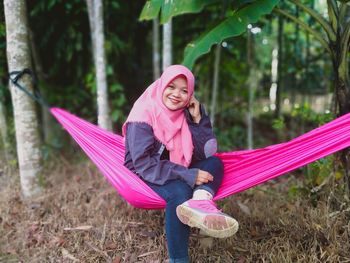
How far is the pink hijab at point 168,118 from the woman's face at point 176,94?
0.02 meters

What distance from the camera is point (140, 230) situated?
234 centimetres

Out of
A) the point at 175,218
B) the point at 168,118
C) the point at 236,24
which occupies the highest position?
the point at 236,24

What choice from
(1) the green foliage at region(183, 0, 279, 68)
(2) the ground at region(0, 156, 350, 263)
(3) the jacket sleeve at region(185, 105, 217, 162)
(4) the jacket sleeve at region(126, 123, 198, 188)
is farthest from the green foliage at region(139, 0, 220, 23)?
(2) the ground at region(0, 156, 350, 263)

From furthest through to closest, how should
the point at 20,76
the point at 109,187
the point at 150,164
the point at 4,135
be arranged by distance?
the point at 4,135 → the point at 109,187 → the point at 20,76 → the point at 150,164

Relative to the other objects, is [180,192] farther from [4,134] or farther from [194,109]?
[4,134]

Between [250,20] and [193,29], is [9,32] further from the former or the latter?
[193,29]

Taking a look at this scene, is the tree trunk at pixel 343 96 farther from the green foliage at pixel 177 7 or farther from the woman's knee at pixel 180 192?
the woman's knee at pixel 180 192

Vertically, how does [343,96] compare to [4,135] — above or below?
above

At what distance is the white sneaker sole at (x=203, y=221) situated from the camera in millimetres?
1628

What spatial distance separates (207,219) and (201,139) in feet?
1.74

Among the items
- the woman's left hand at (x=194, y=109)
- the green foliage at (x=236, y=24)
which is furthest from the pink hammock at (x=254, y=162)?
the green foliage at (x=236, y=24)

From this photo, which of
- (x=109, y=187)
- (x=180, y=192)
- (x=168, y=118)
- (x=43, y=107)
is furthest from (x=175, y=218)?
(x=43, y=107)

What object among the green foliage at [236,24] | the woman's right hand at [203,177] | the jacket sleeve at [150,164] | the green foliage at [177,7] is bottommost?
the woman's right hand at [203,177]

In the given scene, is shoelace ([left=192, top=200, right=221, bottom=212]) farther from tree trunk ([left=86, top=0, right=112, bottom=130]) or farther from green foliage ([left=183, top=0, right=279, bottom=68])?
tree trunk ([left=86, top=0, right=112, bottom=130])
